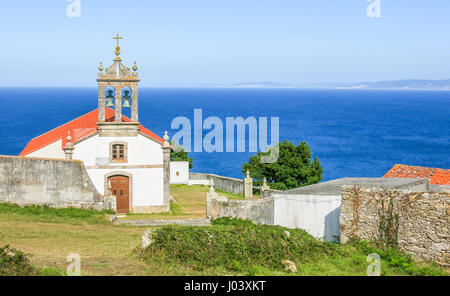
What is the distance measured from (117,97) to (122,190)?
4.83m

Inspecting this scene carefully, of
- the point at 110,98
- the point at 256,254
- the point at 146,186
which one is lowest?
the point at 256,254

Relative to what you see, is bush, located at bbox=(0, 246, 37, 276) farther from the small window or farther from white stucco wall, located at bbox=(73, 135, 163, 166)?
the small window

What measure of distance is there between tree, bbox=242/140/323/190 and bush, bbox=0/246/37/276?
27.6 m

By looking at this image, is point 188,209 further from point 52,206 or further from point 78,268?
point 78,268

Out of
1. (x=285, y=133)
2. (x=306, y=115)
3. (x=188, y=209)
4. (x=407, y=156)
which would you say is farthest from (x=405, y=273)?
(x=306, y=115)

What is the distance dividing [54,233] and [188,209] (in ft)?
44.2

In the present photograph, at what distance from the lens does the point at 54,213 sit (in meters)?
24.3

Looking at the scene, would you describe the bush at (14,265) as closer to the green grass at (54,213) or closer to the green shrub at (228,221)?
the green grass at (54,213)

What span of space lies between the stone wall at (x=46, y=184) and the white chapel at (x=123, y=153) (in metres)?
4.67

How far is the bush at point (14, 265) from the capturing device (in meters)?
11.9

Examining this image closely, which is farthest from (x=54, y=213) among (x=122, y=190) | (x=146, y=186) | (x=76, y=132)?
(x=76, y=132)

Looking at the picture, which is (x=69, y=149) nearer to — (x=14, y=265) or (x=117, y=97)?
(x=117, y=97)

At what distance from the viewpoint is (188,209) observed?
105ft

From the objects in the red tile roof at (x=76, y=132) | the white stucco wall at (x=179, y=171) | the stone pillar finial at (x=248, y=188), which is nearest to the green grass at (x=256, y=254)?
the red tile roof at (x=76, y=132)
